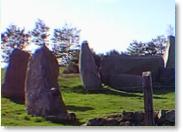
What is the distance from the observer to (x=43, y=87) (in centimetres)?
348

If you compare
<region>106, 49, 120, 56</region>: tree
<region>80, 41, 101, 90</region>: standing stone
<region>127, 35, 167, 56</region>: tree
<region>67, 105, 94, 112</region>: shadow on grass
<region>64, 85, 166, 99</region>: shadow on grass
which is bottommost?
<region>67, 105, 94, 112</region>: shadow on grass

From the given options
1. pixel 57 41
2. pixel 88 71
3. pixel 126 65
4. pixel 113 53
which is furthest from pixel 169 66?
pixel 57 41

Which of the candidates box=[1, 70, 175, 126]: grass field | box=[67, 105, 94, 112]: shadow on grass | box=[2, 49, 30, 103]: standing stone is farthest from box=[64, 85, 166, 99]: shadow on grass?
box=[2, 49, 30, 103]: standing stone

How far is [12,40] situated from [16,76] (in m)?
0.26

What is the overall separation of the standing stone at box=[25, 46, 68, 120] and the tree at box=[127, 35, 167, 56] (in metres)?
0.56

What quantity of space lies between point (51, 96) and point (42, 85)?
0.11m

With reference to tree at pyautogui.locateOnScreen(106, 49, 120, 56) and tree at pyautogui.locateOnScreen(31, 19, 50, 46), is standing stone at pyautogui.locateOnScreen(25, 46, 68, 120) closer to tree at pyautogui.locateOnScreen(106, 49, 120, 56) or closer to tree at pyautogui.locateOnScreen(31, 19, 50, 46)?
tree at pyautogui.locateOnScreen(31, 19, 50, 46)

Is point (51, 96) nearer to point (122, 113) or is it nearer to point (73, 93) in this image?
point (73, 93)

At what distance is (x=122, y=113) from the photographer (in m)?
3.40

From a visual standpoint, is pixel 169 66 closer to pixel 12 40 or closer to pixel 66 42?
pixel 66 42

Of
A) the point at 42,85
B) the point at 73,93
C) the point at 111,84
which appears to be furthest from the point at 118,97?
the point at 42,85

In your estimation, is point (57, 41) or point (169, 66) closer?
point (169, 66)

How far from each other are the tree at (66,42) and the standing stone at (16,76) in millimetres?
222

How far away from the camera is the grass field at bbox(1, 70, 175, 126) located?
11.2ft
